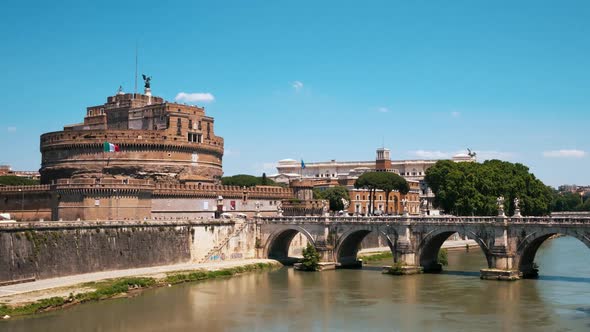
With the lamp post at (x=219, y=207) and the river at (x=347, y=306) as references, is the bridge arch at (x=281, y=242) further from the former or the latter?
the lamp post at (x=219, y=207)

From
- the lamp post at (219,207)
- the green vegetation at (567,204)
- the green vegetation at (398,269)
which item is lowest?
the green vegetation at (398,269)

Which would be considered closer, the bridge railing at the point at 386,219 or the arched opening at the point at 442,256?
the bridge railing at the point at 386,219

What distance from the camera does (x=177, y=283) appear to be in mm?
58062

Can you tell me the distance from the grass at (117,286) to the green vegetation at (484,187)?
27569mm

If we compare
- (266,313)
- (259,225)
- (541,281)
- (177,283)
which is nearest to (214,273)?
(177,283)

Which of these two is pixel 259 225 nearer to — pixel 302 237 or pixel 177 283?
pixel 302 237

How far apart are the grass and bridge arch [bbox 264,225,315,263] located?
10.4 ft

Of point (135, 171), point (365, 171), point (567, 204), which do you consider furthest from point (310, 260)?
point (567, 204)

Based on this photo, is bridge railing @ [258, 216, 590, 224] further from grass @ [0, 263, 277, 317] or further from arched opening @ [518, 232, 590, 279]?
grass @ [0, 263, 277, 317]

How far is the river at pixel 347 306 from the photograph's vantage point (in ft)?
137

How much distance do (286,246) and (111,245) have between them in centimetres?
2089

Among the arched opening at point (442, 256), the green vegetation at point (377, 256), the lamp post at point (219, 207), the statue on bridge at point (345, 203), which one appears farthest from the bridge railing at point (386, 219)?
the statue on bridge at point (345, 203)

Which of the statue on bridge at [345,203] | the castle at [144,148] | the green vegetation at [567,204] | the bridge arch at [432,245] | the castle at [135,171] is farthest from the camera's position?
the green vegetation at [567,204]

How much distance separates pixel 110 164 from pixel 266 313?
44357 mm
